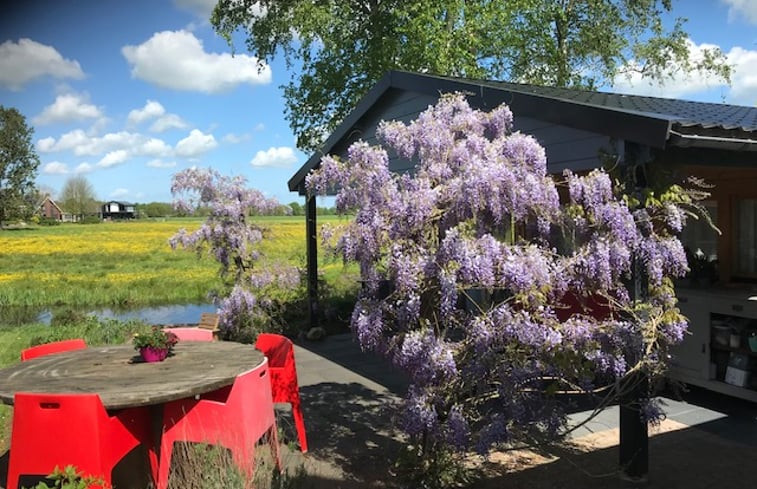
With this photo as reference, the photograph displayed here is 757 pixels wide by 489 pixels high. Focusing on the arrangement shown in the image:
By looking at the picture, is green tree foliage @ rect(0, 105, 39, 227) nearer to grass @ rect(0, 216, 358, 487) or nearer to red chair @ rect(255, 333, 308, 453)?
grass @ rect(0, 216, 358, 487)

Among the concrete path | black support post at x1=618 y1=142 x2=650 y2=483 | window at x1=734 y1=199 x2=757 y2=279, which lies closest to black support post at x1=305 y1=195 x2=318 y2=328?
the concrete path

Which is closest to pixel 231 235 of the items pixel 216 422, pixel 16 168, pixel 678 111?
pixel 216 422

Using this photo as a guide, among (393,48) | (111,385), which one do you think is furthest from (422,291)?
(393,48)

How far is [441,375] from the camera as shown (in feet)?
11.7

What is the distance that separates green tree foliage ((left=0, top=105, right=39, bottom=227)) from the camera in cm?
4557

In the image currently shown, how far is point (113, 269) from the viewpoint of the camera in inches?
888

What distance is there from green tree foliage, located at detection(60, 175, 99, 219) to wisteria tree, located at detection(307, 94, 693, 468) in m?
71.3

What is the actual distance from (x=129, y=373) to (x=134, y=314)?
11467 mm

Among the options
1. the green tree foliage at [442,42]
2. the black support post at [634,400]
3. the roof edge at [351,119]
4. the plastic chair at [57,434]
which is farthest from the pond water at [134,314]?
the black support post at [634,400]

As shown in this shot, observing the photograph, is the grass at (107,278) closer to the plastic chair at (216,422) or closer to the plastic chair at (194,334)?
the plastic chair at (216,422)

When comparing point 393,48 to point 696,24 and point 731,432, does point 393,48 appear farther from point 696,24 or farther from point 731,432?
point 731,432

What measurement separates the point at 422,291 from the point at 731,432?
317 cm

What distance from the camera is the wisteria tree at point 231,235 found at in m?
8.29

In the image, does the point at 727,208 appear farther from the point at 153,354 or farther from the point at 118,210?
the point at 118,210
